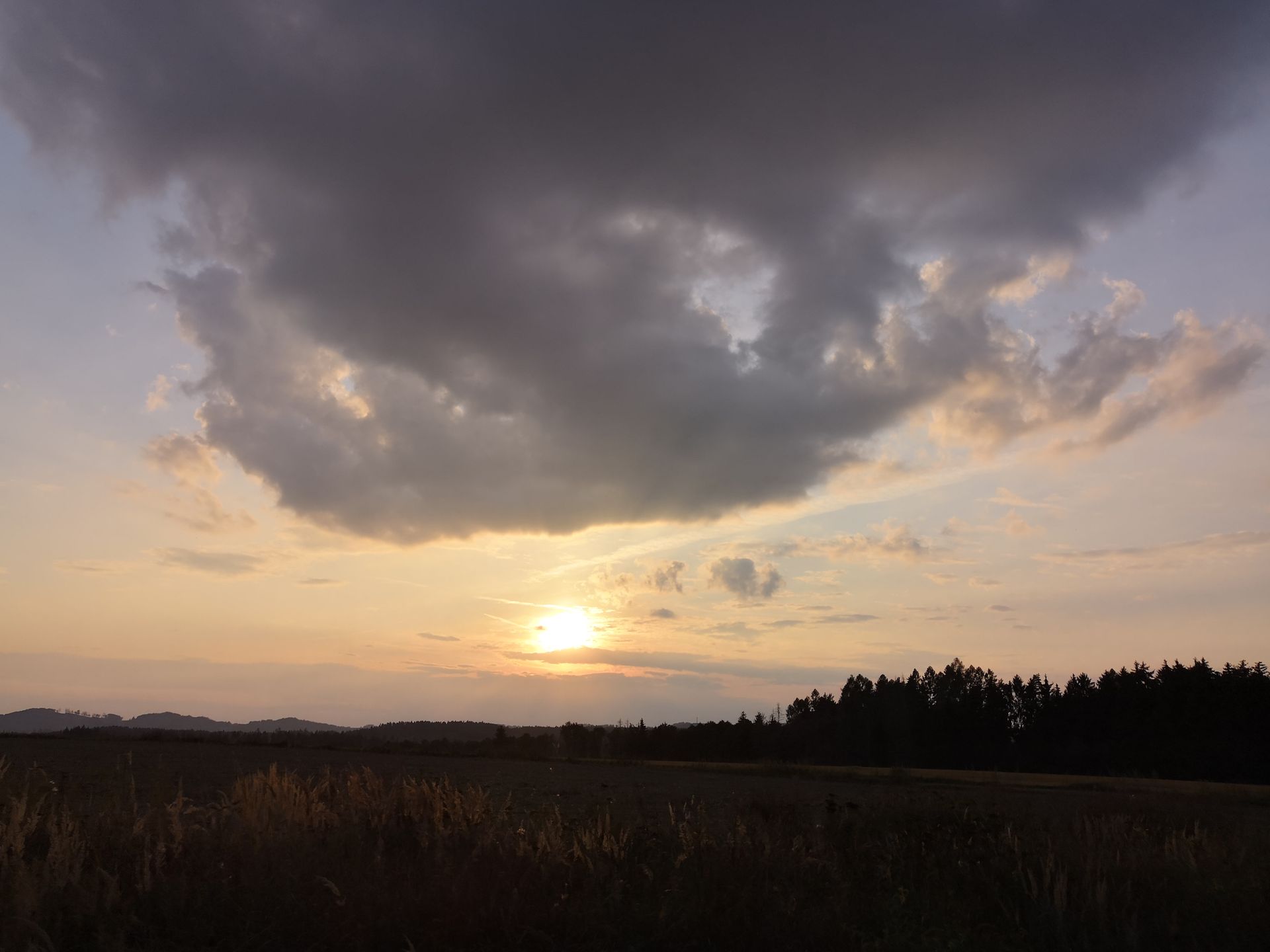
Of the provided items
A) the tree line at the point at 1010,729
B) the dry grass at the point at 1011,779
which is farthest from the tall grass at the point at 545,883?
the tree line at the point at 1010,729

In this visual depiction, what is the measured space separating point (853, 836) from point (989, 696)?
11105cm

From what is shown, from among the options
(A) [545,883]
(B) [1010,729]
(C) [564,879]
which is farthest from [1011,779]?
(A) [545,883]

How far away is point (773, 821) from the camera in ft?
38.7

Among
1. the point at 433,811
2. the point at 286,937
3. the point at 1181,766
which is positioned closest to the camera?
the point at 286,937

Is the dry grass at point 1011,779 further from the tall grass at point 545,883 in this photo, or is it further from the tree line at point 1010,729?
the tall grass at point 545,883

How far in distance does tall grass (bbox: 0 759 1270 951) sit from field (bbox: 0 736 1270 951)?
0.03 m

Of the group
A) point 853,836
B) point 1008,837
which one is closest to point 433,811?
point 853,836

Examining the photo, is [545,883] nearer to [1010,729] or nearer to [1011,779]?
[1011,779]

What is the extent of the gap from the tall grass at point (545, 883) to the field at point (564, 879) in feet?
0.08

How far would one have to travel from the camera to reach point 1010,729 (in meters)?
107

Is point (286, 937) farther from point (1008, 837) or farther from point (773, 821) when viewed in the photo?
point (1008, 837)

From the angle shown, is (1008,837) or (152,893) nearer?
(152,893)

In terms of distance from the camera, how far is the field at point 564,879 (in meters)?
6.41

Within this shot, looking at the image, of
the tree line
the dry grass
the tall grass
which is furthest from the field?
the tree line
